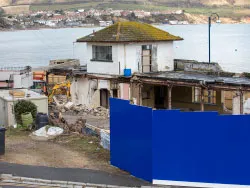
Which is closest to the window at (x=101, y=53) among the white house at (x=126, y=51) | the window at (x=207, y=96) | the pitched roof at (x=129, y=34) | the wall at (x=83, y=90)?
the white house at (x=126, y=51)

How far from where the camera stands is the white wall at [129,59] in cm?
3525

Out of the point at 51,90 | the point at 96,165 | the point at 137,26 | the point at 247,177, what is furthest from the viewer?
the point at 51,90

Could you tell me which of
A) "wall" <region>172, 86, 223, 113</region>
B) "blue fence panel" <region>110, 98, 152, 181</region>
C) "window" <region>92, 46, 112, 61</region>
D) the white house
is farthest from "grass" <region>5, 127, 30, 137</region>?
"wall" <region>172, 86, 223, 113</region>

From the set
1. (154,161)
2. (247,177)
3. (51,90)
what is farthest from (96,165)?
(51,90)

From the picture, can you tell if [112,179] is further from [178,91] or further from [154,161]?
[178,91]

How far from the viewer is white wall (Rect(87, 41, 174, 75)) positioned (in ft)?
116

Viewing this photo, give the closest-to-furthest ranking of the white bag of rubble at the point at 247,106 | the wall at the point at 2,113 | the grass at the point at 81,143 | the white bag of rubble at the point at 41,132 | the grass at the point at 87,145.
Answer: the grass at the point at 87,145, the grass at the point at 81,143, the white bag of rubble at the point at 41,132, the wall at the point at 2,113, the white bag of rubble at the point at 247,106

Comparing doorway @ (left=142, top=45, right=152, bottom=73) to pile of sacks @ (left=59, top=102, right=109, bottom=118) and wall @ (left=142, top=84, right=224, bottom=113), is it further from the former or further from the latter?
pile of sacks @ (left=59, top=102, right=109, bottom=118)

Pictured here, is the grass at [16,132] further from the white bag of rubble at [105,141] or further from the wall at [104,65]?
the wall at [104,65]

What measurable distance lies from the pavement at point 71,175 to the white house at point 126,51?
19.2 m

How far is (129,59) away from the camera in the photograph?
35.5m

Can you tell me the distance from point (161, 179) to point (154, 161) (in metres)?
0.51

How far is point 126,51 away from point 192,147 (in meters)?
21.2

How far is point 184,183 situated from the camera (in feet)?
48.3
